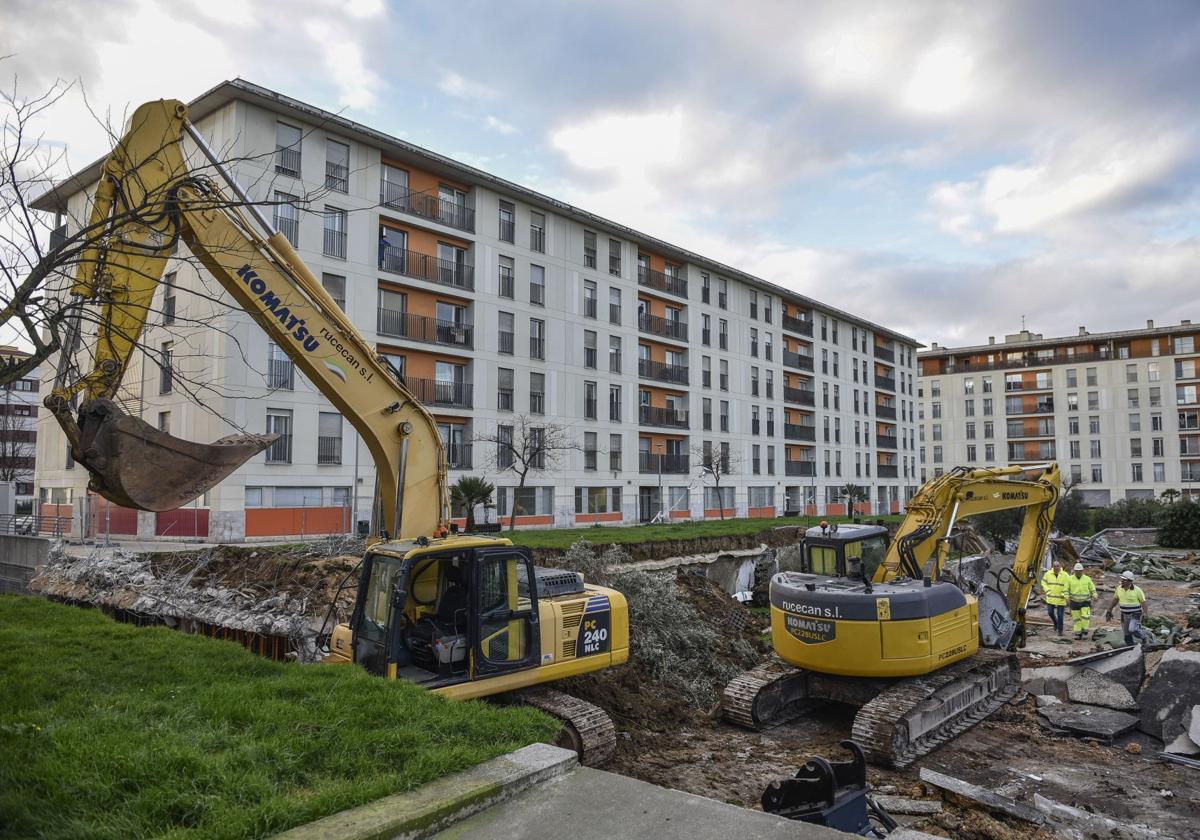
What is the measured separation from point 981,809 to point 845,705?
4709 millimetres

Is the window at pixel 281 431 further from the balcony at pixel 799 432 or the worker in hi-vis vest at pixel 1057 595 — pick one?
the balcony at pixel 799 432

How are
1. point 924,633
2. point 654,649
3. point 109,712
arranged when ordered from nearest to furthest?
point 109,712 < point 924,633 < point 654,649

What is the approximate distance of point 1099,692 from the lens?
10789mm

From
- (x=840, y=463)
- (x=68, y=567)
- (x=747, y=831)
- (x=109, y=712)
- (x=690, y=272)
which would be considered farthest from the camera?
(x=840, y=463)

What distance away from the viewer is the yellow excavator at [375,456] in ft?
22.4

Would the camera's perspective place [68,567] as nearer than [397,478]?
No

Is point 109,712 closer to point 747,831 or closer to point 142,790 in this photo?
point 142,790

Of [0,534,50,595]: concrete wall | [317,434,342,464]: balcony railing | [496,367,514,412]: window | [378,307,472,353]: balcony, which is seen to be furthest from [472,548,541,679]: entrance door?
[496,367,514,412]: window

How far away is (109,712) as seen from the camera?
17.4ft

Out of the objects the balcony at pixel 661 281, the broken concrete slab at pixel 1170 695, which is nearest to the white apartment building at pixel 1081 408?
the balcony at pixel 661 281

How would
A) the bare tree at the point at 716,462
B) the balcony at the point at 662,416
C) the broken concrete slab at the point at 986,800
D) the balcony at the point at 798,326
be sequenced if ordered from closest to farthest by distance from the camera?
the broken concrete slab at the point at 986,800 → the balcony at the point at 662,416 → the bare tree at the point at 716,462 → the balcony at the point at 798,326

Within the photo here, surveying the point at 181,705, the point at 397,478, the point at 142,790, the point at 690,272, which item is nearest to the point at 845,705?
the point at 397,478

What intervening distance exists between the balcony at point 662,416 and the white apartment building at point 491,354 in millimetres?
144

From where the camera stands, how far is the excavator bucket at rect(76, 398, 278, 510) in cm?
662
